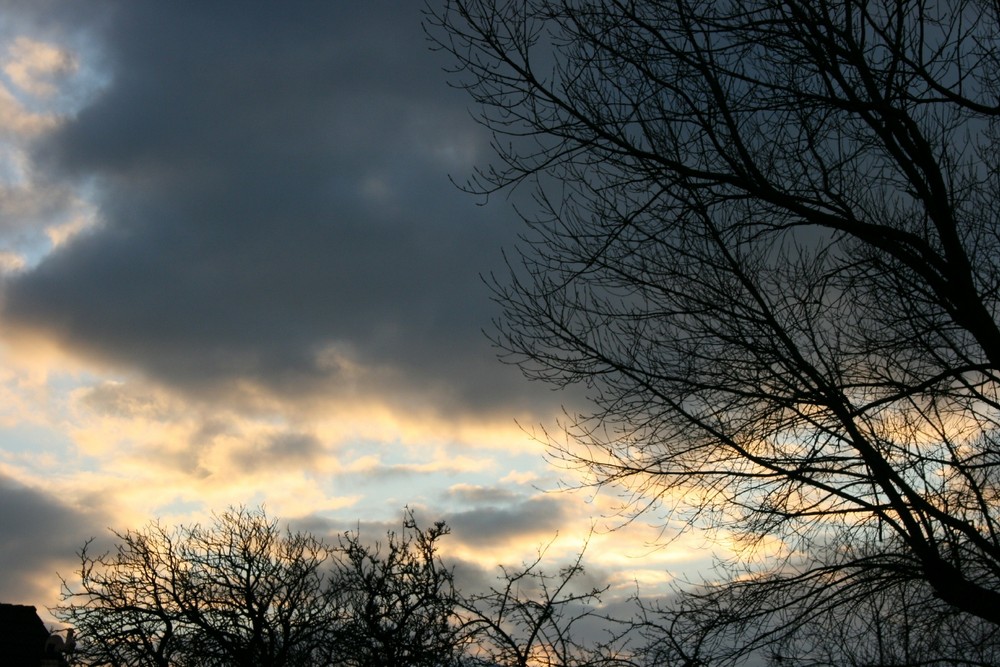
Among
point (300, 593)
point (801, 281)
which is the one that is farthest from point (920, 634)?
point (300, 593)

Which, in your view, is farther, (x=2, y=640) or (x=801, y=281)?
(x=2, y=640)

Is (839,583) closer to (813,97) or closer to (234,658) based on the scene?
(813,97)

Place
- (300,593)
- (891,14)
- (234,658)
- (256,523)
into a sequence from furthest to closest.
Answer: (256,523)
(300,593)
(234,658)
(891,14)

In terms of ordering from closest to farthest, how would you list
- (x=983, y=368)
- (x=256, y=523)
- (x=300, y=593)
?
(x=983, y=368)
(x=300, y=593)
(x=256, y=523)

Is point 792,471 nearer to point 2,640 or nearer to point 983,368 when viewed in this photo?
point 983,368

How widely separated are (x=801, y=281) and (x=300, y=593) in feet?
55.8

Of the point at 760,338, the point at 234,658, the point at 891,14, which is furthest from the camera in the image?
the point at 234,658

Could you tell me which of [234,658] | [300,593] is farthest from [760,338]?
[300,593]

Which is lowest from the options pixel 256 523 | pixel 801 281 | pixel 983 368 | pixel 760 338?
pixel 983 368

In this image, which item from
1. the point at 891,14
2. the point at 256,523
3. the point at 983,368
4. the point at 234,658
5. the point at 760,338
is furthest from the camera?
the point at 256,523

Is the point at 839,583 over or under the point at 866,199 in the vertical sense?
under

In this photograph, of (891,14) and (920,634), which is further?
(920,634)

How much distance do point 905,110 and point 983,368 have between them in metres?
1.69

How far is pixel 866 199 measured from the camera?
703 centimetres
